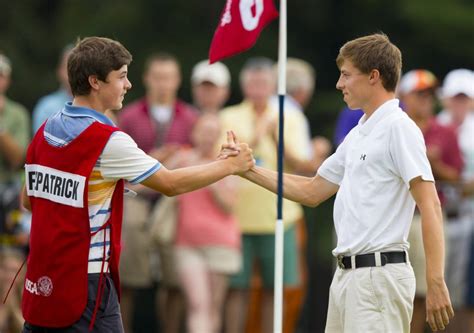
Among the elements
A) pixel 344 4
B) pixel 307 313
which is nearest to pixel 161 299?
pixel 307 313

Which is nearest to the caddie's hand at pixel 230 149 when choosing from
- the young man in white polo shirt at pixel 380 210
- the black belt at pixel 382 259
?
the young man in white polo shirt at pixel 380 210

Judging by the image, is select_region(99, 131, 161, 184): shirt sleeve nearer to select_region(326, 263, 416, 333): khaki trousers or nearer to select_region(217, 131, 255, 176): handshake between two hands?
select_region(217, 131, 255, 176): handshake between two hands

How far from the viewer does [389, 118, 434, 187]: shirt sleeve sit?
658 centimetres

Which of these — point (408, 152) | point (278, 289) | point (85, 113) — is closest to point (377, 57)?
point (408, 152)

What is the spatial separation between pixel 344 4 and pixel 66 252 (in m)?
18.4

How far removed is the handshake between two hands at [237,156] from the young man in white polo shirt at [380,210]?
2.18 feet

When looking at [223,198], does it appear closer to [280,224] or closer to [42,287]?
[280,224]

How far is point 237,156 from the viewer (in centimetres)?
739

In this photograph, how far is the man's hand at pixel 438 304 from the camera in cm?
645

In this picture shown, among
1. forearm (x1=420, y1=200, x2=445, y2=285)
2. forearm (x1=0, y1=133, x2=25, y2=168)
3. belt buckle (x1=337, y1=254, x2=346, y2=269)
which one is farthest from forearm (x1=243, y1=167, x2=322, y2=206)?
forearm (x1=0, y1=133, x2=25, y2=168)

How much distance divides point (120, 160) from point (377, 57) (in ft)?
4.63

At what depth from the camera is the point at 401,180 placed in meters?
6.72

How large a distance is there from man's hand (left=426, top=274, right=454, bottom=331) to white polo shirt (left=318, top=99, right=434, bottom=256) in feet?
1.16

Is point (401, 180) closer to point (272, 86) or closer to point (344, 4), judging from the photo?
point (272, 86)
